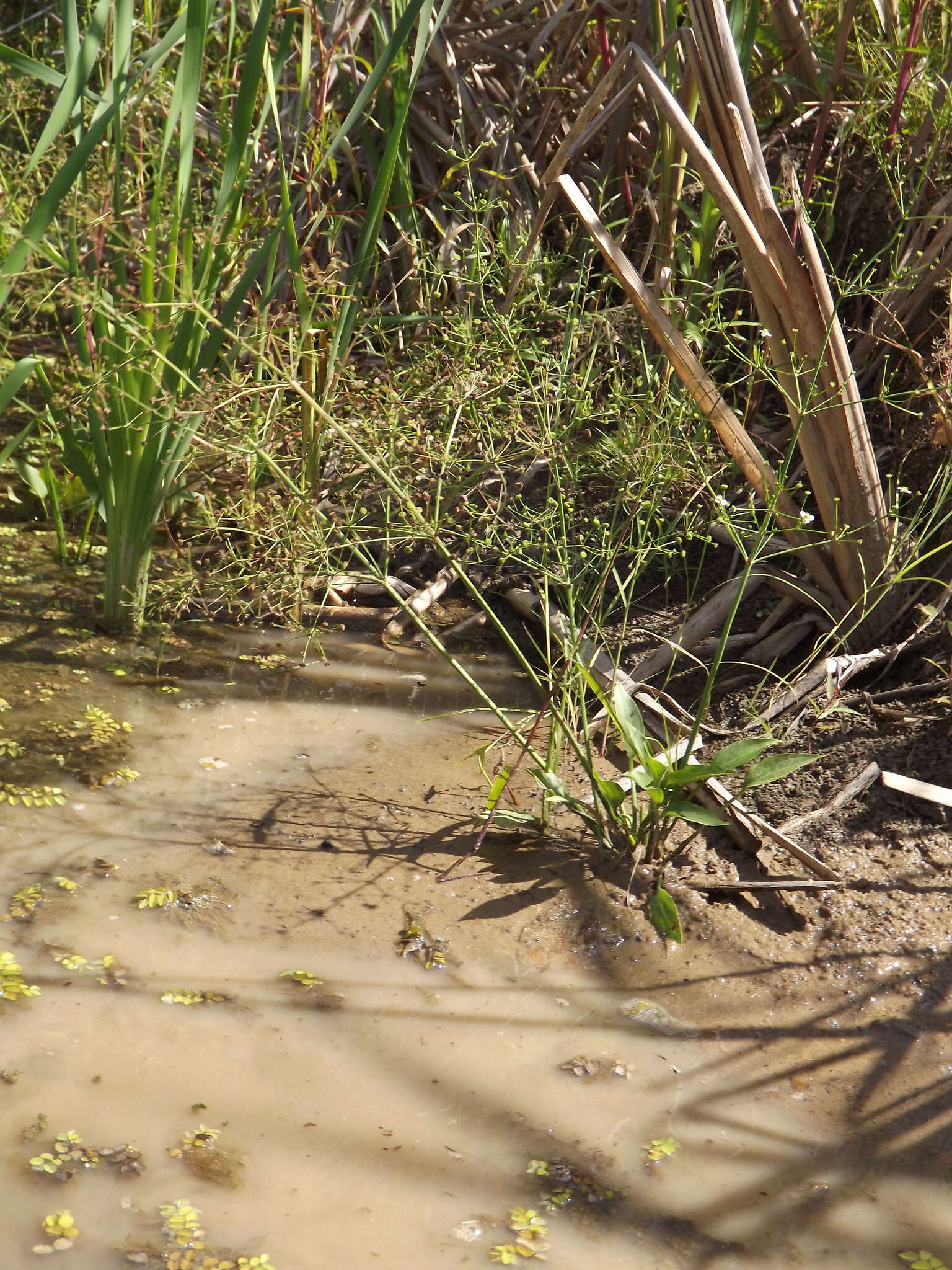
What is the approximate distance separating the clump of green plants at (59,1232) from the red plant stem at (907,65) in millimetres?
2796

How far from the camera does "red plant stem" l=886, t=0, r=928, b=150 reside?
8.38 ft

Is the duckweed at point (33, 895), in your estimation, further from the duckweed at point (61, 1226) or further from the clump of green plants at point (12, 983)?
the duckweed at point (61, 1226)

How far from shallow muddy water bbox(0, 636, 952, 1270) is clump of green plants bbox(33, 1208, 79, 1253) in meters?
0.01

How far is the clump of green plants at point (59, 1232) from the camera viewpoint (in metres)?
1.28

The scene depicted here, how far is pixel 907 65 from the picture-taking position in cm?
262

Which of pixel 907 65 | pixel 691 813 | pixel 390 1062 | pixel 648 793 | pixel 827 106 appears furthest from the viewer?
pixel 827 106

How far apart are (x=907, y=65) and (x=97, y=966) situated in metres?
2.61

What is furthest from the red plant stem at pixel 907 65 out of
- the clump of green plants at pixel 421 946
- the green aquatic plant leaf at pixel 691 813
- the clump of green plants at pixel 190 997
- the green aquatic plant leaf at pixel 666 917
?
the clump of green plants at pixel 190 997

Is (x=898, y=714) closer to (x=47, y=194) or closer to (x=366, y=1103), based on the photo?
(x=366, y=1103)

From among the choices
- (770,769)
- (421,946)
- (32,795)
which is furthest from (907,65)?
(32,795)

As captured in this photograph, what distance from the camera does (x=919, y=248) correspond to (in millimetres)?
2662

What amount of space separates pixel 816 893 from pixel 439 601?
1442 mm

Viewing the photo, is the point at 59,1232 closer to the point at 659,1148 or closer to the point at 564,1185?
the point at 564,1185

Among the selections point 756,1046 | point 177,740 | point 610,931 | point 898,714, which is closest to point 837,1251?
point 756,1046
